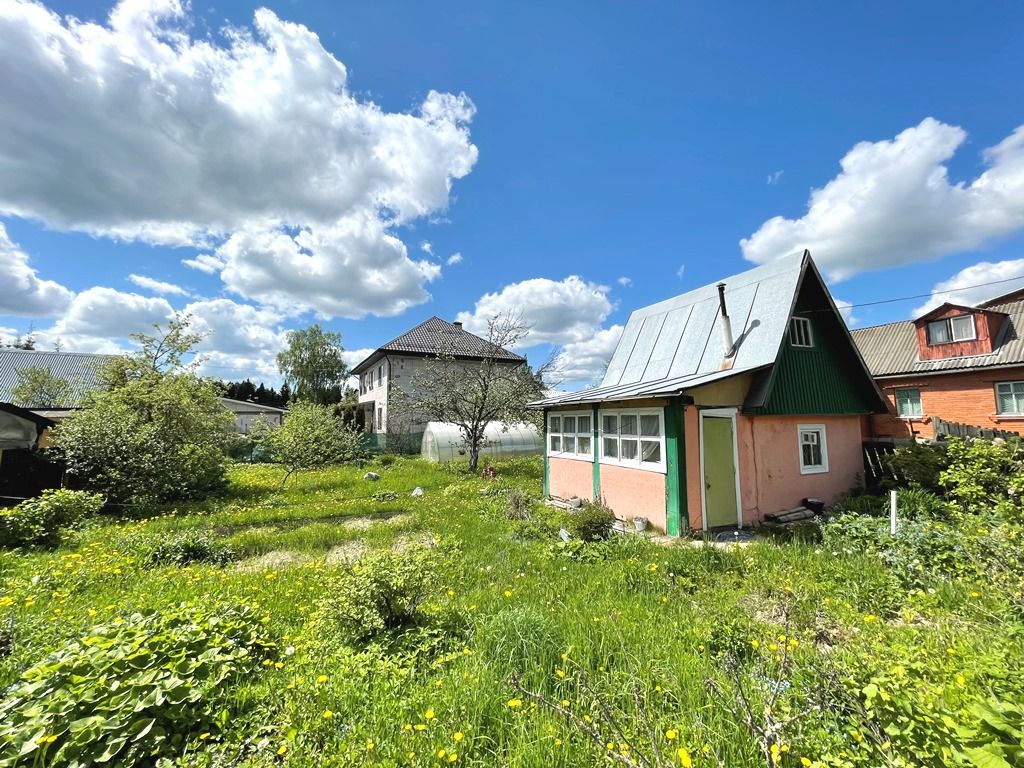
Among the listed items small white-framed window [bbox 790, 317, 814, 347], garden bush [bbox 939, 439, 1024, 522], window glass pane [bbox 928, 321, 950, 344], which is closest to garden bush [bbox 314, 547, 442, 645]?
garden bush [bbox 939, 439, 1024, 522]

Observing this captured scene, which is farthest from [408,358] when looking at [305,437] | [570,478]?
[570,478]

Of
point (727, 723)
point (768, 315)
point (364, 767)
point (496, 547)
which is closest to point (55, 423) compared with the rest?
point (496, 547)

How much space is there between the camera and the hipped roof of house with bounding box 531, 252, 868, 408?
987 cm

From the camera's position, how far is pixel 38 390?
26.7m

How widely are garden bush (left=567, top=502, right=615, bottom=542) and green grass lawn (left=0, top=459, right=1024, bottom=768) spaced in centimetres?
42

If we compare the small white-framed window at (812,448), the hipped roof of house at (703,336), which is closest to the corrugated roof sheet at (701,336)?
the hipped roof of house at (703,336)

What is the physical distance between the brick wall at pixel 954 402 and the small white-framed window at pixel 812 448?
26.5ft

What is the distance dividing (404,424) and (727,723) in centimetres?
2632

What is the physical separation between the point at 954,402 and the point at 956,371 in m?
1.47

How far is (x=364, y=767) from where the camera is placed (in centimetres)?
236

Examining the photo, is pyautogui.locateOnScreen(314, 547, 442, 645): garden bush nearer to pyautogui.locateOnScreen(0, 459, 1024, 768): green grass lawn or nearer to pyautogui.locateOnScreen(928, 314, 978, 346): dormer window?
pyautogui.locateOnScreen(0, 459, 1024, 768): green grass lawn

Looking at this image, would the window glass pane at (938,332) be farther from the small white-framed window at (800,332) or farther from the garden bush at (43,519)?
the garden bush at (43,519)

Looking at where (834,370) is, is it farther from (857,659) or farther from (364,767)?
(364,767)

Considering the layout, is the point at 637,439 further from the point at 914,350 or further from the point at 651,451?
the point at 914,350
